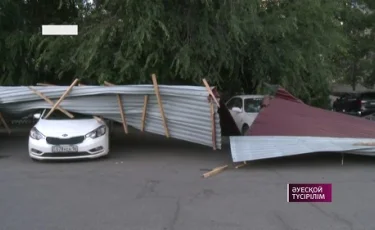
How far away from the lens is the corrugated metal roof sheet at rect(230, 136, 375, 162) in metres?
10.1

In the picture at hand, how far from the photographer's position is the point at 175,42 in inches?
524

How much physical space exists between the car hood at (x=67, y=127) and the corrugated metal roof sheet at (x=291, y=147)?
3.28 meters

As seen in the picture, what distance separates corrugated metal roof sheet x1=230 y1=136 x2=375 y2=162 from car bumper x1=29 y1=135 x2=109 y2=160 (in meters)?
3.03

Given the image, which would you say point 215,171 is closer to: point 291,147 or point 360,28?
point 291,147

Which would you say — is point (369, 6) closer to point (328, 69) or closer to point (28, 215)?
point (328, 69)

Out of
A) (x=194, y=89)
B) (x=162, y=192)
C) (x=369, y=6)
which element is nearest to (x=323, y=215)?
(x=162, y=192)

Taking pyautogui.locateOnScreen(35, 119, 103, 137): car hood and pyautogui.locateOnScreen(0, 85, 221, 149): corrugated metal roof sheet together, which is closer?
pyautogui.locateOnScreen(35, 119, 103, 137): car hood

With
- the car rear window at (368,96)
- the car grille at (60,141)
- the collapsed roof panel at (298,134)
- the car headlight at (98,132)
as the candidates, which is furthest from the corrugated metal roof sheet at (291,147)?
the car rear window at (368,96)

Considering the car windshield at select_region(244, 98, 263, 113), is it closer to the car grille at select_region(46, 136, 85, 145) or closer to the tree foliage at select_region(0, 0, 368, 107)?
the tree foliage at select_region(0, 0, 368, 107)

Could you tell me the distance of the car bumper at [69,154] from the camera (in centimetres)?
1051

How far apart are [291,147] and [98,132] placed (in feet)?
14.0

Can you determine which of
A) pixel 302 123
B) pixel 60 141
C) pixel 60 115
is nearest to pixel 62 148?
pixel 60 141

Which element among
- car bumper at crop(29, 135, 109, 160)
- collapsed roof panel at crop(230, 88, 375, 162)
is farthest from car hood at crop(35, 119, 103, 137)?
collapsed roof panel at crop(230, 88, 375, 162)

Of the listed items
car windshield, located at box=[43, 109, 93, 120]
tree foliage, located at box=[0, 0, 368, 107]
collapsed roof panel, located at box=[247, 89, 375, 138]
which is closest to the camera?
collapsed roof panel, located at box=[247, 89, 375, 138]
